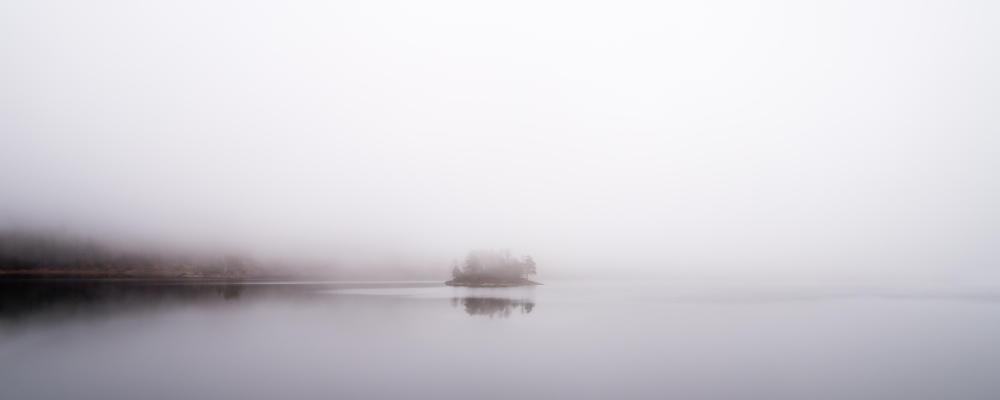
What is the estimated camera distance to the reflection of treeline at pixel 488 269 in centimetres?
13388

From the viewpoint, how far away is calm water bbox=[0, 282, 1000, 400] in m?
23.0

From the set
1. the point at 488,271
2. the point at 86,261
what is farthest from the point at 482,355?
the point at 86,261

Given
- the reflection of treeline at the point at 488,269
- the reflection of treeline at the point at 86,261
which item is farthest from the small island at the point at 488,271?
the reflection of treeline at the point at 86,261

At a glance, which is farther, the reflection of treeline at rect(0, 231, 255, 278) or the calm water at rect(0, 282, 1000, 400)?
the reflection of treeline at rect(0, 231, 255, 278)

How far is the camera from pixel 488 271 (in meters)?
134

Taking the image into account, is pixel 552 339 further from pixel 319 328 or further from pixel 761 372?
pixel 319 328

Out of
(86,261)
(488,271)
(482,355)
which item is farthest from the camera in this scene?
(86,261)

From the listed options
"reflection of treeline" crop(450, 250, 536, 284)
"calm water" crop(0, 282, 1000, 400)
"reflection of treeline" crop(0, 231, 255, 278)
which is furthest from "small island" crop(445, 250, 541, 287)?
"reflection of treeline" crop(0, 231, 255, 278)

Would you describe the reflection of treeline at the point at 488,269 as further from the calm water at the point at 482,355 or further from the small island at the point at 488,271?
the calm water at the point at 482,355

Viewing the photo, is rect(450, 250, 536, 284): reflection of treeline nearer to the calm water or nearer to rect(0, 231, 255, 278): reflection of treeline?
the calm water

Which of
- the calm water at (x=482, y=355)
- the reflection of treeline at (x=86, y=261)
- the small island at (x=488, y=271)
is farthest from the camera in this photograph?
the reflection of treeline at (x=86, y=261)

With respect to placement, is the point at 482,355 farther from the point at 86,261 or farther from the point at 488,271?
the point at 86,261

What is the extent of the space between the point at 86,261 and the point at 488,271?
140m

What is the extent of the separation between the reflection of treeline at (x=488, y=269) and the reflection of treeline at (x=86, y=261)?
319 feet
